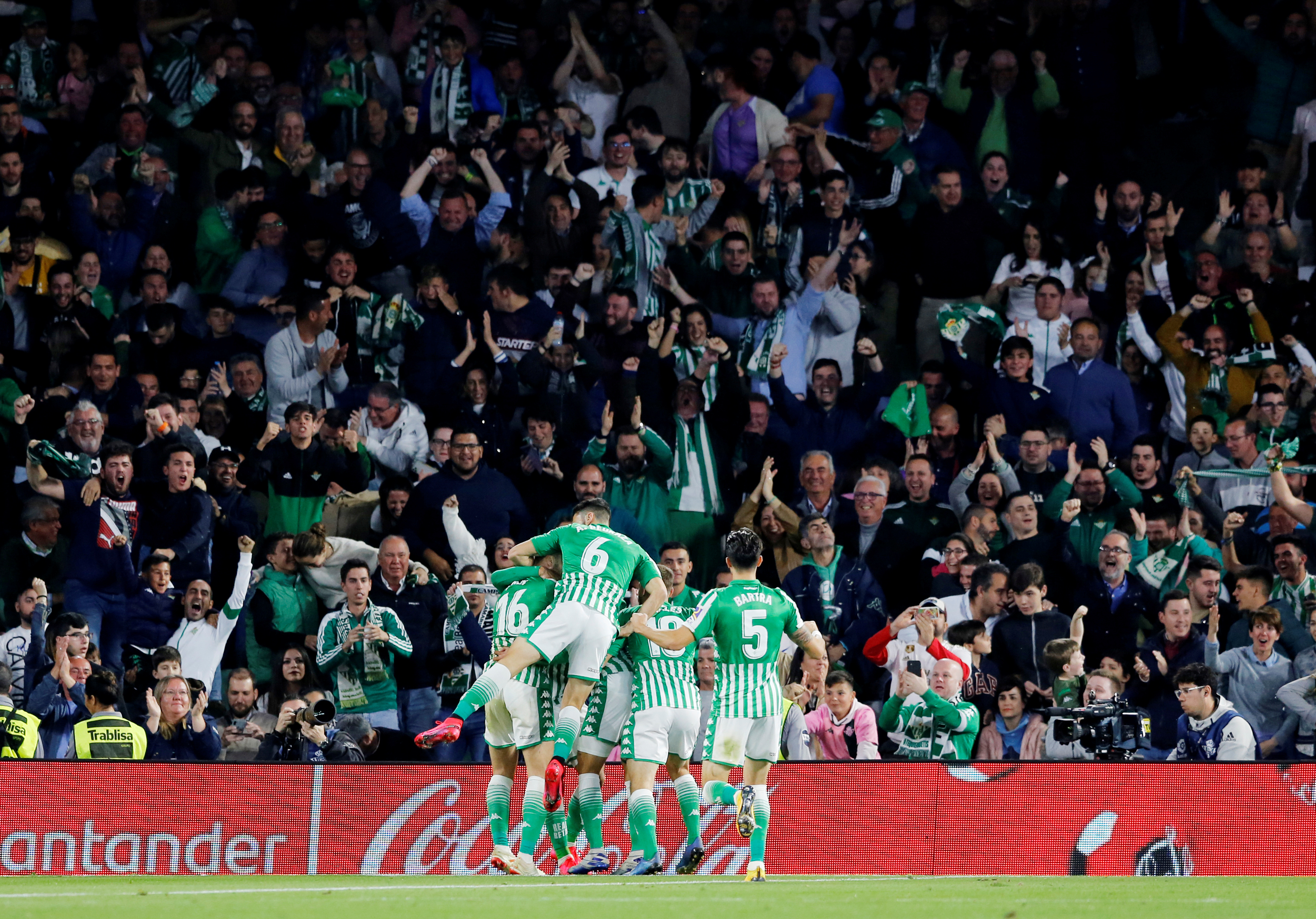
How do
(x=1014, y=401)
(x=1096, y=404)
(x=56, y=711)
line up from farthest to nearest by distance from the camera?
1. (x=1096, y=404)
2. (x=1014, y=401)
3. (x=56, y=711)

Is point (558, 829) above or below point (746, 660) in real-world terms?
below

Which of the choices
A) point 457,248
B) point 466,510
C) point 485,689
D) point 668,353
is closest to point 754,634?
Answer: point 485,689

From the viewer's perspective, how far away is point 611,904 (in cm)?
813

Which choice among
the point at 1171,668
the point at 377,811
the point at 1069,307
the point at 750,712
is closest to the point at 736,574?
the point at 750,712

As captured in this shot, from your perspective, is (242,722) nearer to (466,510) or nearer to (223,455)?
(223,455)

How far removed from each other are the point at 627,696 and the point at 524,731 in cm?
74

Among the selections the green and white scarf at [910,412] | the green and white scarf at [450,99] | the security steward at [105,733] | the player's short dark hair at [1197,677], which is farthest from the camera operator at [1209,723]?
the green and white scarf at [450,99]

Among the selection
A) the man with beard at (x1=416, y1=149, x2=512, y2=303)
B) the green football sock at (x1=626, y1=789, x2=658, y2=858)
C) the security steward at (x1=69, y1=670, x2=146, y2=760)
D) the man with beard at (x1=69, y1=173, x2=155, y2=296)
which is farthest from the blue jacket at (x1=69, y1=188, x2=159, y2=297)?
the green football sock at (x1=626, y1=789, x2=658, y2=858)

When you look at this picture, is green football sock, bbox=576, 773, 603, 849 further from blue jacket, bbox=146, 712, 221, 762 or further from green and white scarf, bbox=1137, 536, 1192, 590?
green and white scarf, bbox=1137, 536, 1192, 590

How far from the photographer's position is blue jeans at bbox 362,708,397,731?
13.3m

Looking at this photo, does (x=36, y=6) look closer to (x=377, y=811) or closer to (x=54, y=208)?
(x=54, y=208)

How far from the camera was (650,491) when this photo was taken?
15.3m

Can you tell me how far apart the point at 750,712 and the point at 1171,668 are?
3977mm

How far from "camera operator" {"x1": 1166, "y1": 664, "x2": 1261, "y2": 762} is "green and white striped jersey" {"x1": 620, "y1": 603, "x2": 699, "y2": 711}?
333cm
